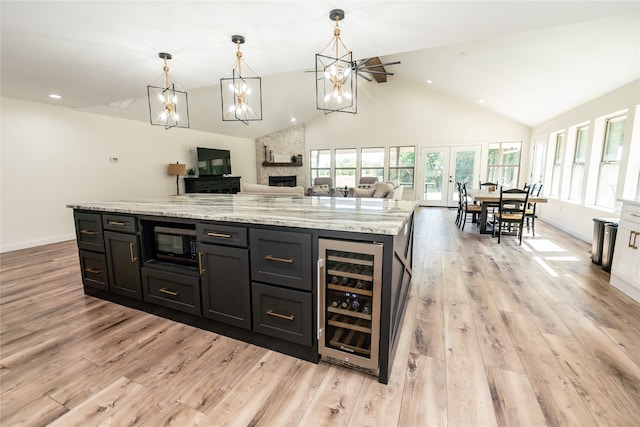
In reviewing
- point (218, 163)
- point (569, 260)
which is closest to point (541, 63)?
point (569, 260)

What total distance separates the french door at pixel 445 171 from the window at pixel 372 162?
132 centimetres

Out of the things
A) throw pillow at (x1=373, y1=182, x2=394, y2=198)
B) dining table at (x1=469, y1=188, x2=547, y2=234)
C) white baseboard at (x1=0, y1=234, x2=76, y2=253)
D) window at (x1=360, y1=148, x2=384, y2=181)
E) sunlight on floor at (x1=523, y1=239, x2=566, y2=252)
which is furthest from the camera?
window at (x1=360, y1=148, x2=384, y2=181)

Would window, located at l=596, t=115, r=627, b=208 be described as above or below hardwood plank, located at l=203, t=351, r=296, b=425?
above

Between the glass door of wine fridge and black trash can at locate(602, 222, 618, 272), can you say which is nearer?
the glass door of wine fridge

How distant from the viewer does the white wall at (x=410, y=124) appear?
846cm

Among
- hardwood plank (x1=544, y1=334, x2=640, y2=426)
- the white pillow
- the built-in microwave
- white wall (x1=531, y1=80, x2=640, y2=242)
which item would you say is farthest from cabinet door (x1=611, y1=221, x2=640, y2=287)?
the built-in microwave

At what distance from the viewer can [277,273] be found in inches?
71.0

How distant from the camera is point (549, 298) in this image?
2666mm

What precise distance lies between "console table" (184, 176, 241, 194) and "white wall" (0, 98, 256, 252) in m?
0.84

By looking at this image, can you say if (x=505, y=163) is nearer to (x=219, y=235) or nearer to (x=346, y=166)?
(x=346, y=166)

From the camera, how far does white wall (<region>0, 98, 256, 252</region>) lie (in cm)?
446

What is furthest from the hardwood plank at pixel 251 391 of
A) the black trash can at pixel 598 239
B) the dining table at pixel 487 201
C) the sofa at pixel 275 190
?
the dining table at pixel 487 201

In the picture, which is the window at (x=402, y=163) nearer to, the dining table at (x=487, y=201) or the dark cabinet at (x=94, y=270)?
the dining table at (x=487, y=201)

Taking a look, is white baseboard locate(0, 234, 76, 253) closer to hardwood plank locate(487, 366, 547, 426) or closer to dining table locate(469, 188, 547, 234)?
hardwood plank locate(487, 366, 547, 426)
